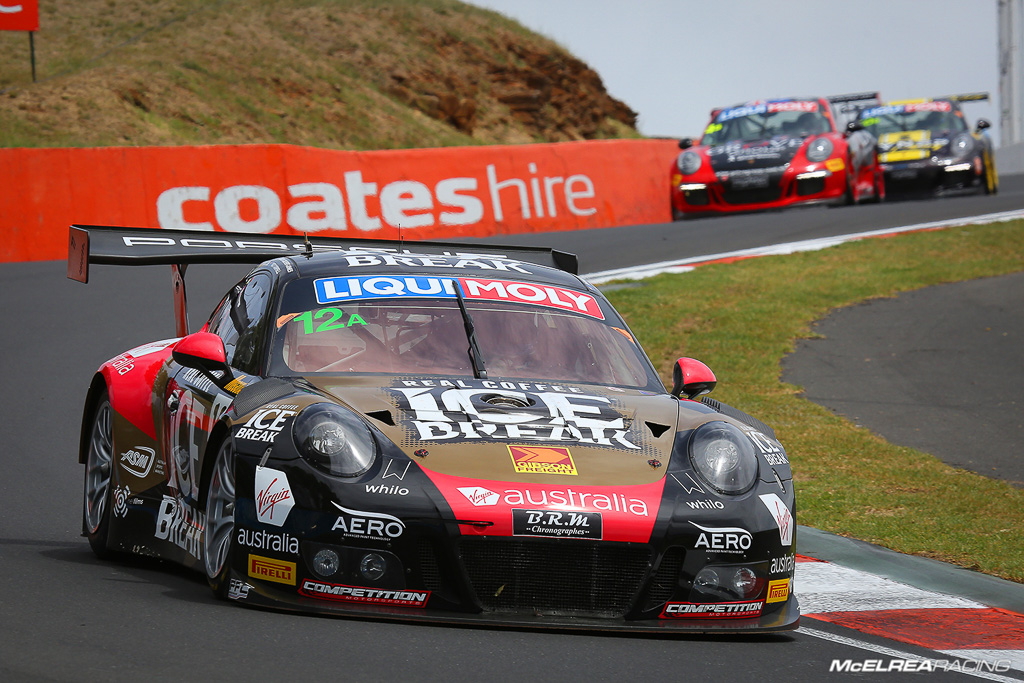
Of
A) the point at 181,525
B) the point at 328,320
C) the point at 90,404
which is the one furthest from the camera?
the point at 90,404

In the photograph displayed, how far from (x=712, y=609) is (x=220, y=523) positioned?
5.44 ft

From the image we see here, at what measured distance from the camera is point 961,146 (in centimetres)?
2269

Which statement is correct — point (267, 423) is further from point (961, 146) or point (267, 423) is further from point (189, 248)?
point (961, 146)

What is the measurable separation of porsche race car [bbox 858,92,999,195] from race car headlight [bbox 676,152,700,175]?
3.46 meters

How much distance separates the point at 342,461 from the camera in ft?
15.0

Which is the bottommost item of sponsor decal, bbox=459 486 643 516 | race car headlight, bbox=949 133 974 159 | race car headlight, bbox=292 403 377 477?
sponsor decal, bbox=459 486 643 516

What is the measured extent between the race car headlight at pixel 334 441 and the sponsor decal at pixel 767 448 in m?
1.42

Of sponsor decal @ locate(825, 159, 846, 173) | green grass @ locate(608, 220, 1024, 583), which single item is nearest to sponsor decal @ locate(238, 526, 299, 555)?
green grass @ locate(608, 220, 1024, 583)

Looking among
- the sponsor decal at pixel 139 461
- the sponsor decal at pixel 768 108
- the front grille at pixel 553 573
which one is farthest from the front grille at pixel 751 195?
the front grille at pixel 553 573

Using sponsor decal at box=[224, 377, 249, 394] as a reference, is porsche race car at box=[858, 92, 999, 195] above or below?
above

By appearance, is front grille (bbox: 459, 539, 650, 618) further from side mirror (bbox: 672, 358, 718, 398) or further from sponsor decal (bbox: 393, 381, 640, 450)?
side mirror (bbox: 672, 358, 718, 398)

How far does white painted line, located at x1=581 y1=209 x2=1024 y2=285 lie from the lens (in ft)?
52.7

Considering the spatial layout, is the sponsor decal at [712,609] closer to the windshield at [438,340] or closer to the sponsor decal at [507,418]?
the sponsor decal at [507,418]

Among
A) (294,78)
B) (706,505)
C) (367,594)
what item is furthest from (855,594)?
(294,78)
